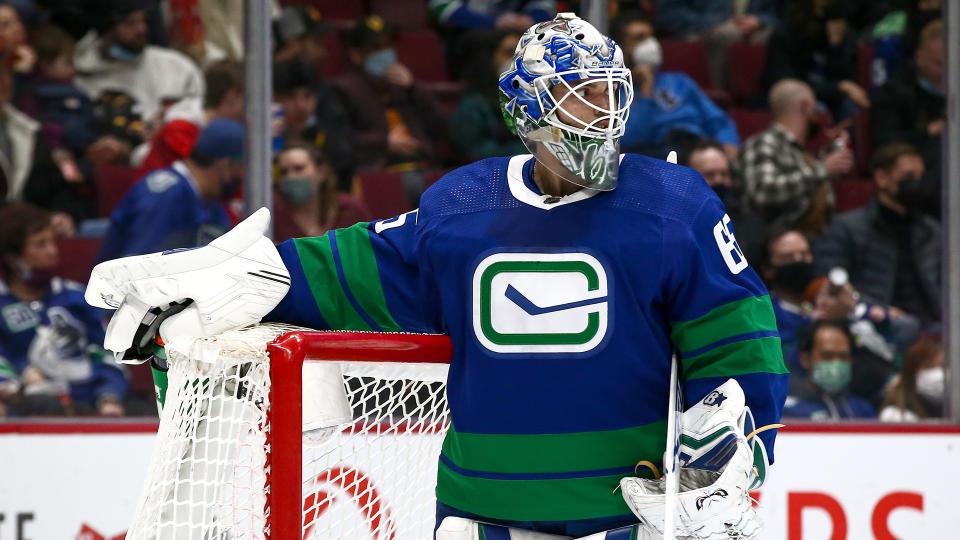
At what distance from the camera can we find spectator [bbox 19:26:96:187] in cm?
320

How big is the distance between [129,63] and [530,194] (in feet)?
7.00

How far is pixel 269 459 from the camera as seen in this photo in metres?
1.42

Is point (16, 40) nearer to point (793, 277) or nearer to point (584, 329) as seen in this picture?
point (793, 277)

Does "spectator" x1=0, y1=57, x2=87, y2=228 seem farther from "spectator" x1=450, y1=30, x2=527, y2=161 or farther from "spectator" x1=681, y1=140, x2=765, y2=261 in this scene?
"spectator" x1=681, y1=140, x2=765, y2=261

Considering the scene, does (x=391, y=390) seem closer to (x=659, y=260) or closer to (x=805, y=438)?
(x=659, y=260)

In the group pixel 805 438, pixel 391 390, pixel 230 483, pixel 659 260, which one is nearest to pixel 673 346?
pixel 659 260

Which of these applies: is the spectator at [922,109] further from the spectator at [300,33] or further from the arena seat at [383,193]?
the spectator at [300,33]

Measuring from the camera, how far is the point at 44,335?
300 centimetres

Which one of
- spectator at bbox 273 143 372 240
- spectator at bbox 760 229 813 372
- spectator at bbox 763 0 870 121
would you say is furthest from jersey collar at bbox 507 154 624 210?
spectator at bbox 763 0 870 121

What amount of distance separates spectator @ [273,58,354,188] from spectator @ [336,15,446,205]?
36 mm

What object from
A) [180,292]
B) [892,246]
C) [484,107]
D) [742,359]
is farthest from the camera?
[484,107]

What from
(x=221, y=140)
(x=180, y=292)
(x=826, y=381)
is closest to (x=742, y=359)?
(x=180, y=292)

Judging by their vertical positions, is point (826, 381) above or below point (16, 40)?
below

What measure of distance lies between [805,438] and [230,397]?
1823 mm
